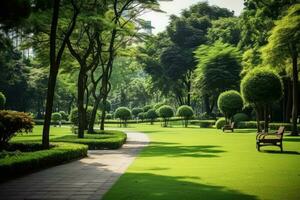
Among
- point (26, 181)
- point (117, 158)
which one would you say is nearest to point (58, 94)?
point (117, 158)

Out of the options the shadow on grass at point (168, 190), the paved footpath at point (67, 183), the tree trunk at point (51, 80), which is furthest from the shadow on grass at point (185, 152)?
the shadow on grass at point (168, 190)

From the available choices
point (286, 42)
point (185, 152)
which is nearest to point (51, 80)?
point (185, 152)

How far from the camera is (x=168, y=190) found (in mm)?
9602

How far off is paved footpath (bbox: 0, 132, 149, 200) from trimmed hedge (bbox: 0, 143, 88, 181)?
0.81 feet

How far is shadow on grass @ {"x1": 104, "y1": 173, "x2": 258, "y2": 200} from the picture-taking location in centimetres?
877

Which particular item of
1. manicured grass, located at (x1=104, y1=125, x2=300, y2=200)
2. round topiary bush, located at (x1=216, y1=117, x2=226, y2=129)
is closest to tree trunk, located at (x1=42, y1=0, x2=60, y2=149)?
manicured grass, located at (x1=104, y1=125, x2=300, y2=200)

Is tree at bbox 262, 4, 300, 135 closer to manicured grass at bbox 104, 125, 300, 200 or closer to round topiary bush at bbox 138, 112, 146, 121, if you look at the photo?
manicured grass at bbox 104, 125, 300, 200

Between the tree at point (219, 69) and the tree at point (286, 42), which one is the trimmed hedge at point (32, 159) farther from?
the tree at point (219, 69)

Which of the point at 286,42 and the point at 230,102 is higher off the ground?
the point at 286,42

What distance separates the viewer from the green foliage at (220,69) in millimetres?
58281

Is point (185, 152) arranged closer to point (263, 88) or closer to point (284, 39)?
point (263, 88)

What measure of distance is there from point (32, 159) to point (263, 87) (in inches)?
920

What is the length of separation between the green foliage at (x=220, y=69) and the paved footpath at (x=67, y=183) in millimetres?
45266

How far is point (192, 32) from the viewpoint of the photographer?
6894cm
